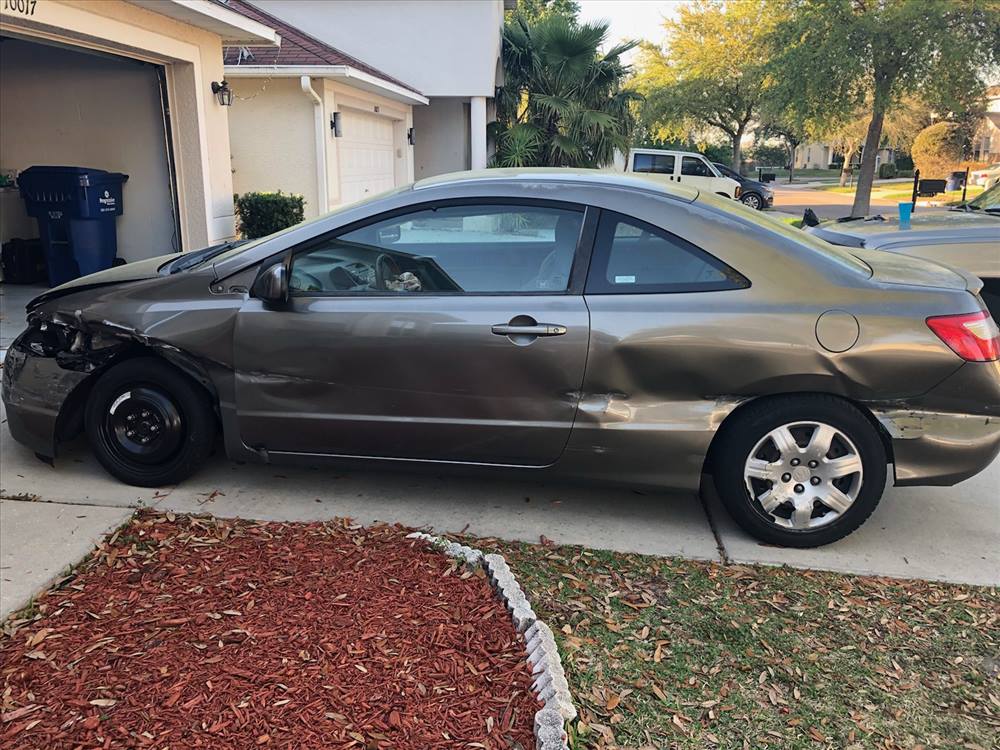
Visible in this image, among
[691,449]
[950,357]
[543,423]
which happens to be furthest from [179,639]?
[950,357]

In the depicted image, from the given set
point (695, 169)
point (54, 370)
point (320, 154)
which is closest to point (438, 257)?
point (54, 370)

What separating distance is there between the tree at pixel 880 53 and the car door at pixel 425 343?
57.8 ft

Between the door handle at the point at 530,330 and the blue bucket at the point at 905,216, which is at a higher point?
the blue bucket at the point at 905,216

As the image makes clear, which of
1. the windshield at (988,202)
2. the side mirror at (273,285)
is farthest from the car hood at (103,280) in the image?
the windshield at (988,202)

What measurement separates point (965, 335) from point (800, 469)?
0.94 m

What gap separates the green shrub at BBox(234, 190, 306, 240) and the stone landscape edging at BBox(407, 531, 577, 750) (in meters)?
8.10

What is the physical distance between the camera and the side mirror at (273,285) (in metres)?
3.91

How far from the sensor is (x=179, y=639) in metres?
2.90

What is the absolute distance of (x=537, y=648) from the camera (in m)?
2.81

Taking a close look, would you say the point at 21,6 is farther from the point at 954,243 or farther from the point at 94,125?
the point at 954,243

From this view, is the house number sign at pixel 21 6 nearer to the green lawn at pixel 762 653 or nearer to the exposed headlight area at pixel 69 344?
the exposed headlight area at pixel 69 344

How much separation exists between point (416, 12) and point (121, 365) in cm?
1511

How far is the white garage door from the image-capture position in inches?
536

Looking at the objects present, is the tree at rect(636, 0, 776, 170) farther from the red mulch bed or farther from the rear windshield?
the red mulch bed
